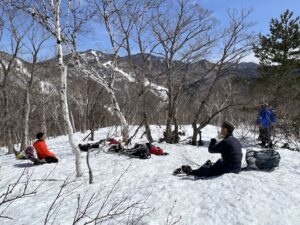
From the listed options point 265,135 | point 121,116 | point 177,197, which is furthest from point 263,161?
point 121,116

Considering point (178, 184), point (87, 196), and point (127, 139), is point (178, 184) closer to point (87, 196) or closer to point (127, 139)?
point (87, 196)

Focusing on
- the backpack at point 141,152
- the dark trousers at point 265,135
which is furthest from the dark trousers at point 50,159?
the dark trousers at point 265,135

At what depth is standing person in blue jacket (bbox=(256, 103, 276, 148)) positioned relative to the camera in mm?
12711

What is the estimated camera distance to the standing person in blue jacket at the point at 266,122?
12.7 metres

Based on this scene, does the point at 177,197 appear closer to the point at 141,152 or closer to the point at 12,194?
the point at 12,194

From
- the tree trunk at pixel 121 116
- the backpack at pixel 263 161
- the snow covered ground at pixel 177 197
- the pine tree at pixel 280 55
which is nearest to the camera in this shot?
the snow covered ground at pixel 177 197

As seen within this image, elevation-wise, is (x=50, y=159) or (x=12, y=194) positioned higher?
(x=50, y=159)

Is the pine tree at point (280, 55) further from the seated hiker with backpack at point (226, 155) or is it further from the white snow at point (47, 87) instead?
the white snow at point (47, 87)

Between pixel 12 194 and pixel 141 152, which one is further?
pixel 141 152

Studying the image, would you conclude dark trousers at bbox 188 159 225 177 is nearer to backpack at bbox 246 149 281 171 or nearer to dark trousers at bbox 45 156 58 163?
backpack at bbox 246 149 281 171

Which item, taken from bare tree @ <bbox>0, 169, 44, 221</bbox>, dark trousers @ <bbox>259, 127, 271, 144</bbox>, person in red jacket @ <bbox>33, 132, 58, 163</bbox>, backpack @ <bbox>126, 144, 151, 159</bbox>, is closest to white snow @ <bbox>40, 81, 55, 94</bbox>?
person in red jacket @ <bbox>33, 132, 58, 163</bbox>

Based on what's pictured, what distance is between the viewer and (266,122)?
505 inches

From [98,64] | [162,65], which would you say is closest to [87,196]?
[98,64]

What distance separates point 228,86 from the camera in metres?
30.9
